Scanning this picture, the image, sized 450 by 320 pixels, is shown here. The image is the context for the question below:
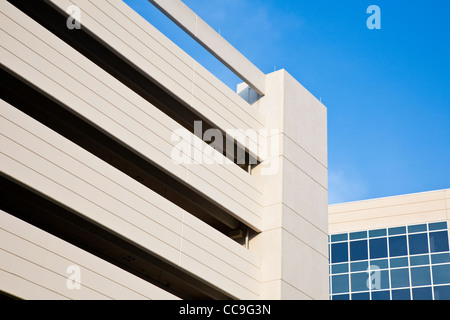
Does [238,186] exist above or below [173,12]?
below

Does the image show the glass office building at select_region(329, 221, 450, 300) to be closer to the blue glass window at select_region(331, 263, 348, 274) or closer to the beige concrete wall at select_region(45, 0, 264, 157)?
the blue glass window at select_region(331, 263, 348, 274)

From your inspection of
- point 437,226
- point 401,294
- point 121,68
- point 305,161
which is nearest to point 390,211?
point 437,226

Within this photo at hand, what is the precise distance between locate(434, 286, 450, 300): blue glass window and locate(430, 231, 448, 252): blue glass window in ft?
8.09

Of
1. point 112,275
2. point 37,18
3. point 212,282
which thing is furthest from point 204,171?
point 37,18

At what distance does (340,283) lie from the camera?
49.6 metres

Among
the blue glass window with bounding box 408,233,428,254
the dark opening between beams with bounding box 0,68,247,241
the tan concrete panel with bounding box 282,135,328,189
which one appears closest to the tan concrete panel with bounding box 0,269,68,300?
the dark opening between beams with bounding box 0,68,247,241

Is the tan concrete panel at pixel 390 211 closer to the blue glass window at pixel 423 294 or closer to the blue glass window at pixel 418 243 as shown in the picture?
the blue glass window at pixel 418 243

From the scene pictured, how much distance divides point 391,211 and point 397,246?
256cm

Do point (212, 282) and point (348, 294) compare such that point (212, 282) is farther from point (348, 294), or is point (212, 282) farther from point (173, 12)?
point (348, 294)

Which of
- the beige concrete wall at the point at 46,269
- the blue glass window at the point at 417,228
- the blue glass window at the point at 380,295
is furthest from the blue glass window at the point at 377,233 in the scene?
the beige concrete wall at the point at 46,269

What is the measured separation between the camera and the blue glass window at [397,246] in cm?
4926

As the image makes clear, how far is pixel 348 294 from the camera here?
4862 cm

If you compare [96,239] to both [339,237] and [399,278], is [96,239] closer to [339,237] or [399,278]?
[399,278]
